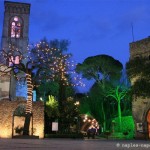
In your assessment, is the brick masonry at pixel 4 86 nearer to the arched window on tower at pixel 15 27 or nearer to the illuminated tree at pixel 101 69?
the illuminated tree at pixel 101 69

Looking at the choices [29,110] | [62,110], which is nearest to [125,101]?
[62,110]

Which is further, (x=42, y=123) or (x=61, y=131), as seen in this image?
(x=61, y=131)

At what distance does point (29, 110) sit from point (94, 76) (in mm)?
18819

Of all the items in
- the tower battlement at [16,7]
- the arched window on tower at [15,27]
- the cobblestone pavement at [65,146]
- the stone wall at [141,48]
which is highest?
the tower battlement at [16,7]

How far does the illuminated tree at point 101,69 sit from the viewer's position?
39.4 m

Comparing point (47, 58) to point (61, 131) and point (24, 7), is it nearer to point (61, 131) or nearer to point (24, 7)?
point (61, 131)

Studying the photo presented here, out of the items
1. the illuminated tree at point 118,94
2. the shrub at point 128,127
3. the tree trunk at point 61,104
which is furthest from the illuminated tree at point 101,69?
the tree trunk at point 61,104

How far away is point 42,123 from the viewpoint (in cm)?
2506

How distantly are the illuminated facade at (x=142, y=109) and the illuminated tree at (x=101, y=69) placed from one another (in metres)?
11.7

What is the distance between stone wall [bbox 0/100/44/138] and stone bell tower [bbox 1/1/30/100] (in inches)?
816

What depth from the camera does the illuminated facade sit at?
25.4 meters

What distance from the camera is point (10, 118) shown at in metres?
24.7

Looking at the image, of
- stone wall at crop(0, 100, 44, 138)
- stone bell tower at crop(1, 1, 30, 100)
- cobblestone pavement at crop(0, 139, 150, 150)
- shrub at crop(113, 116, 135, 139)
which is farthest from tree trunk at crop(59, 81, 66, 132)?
Result: stone bell tower at crop(1, 1, 30, 100)

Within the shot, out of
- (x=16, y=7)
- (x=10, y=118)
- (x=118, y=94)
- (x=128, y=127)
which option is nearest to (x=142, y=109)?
(x=128, y=127)
